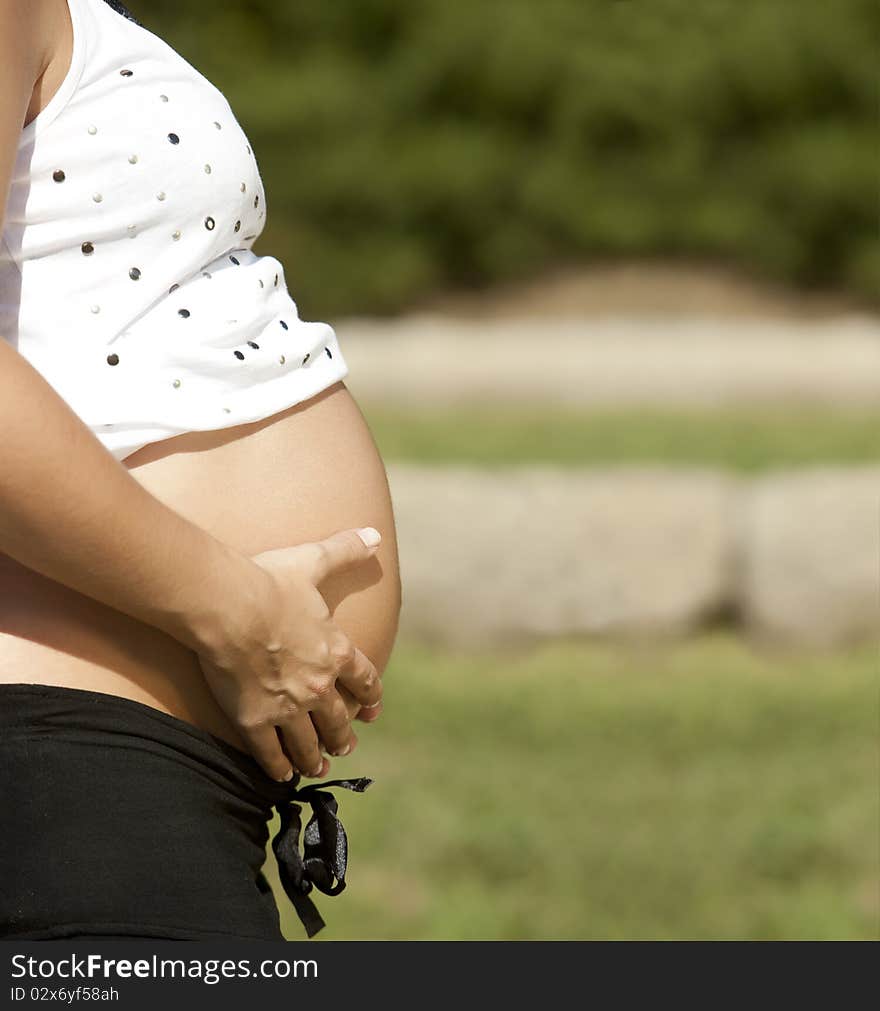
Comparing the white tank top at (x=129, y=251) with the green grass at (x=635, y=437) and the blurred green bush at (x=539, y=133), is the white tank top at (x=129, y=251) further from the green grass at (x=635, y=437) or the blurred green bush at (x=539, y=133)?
the blurred green bush at (x=539, y=133)

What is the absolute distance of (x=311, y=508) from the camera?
1.03 metres

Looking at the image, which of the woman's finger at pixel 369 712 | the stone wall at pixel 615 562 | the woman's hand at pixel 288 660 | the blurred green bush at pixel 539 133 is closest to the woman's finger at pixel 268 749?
the woman's hand at pixel 288 660

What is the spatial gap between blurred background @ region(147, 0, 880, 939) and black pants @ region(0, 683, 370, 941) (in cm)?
158

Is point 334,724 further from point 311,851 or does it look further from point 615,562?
point 615,562

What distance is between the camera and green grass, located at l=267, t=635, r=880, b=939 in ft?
8.25

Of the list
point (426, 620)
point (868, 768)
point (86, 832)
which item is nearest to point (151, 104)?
point (86, 832)

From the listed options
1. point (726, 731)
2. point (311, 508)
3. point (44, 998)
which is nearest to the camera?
point (44, 998)

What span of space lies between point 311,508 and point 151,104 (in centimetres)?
30

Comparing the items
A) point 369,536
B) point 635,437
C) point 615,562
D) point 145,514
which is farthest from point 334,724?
point 635,437

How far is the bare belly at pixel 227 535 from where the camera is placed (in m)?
0.90

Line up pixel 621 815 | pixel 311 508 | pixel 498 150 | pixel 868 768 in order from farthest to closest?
pixel 498 150
pixel 868 768
pixel 621 815
pixel 311 508

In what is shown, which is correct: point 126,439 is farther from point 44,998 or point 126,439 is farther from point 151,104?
point 44,998

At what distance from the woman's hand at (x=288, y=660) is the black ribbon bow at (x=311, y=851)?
52mm

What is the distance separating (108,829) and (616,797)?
7.38 ft
